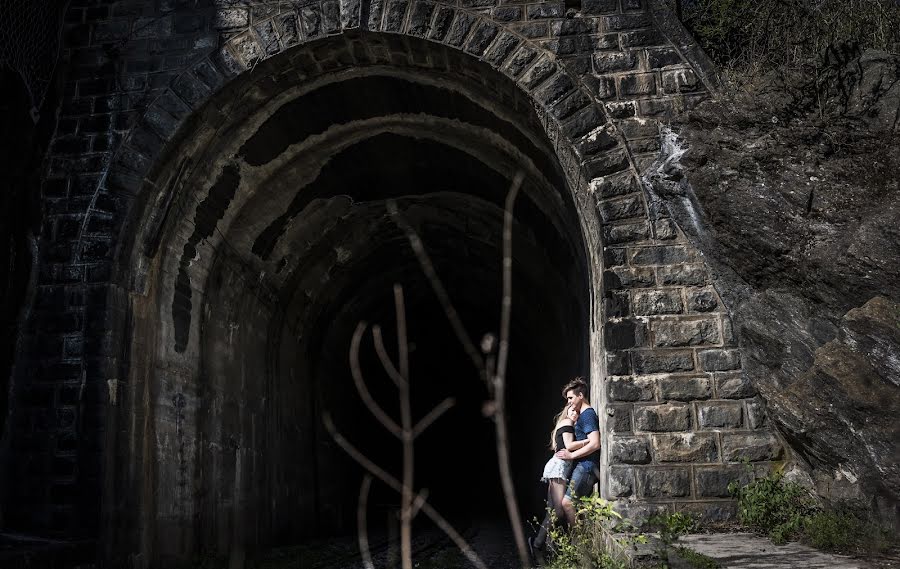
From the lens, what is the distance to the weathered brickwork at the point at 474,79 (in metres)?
6.86

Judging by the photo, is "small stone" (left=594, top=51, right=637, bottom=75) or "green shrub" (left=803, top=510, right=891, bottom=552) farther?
"small stone" (left=594, top=51, right=637, bottom=75)

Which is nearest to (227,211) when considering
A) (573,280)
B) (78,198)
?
(78,198)

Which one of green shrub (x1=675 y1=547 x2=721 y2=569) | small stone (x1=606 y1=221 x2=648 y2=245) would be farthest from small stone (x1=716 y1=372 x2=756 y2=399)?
green shrub (x1=675 y1=547 x2=721 y2=569)

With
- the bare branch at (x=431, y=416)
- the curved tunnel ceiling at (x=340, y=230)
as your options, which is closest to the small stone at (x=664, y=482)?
the curved tunnel ceiling at (x=340, y=230)

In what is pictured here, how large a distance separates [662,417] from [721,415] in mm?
491

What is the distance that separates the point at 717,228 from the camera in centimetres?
704

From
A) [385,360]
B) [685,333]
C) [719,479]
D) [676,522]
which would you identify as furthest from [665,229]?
[385,360]

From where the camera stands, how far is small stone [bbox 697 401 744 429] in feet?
22.3

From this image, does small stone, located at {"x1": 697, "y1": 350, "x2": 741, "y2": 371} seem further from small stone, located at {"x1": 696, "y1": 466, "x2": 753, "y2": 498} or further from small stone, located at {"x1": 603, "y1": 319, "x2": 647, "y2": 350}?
small stone, located at {"x1": 696, "y1": 466, "x2": 753, "y2": 498}

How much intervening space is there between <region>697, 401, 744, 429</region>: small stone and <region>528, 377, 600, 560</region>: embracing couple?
3.08ft

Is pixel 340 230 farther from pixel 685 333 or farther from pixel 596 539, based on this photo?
pixel 596 539

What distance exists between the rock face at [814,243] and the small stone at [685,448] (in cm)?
21

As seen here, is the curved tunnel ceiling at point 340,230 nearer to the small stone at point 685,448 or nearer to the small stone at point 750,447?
the small stone at point 685,448

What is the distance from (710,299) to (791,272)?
0.70 m
